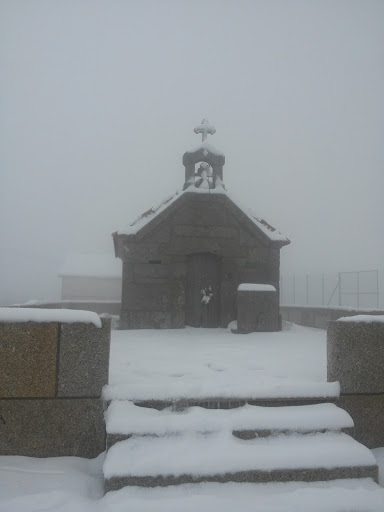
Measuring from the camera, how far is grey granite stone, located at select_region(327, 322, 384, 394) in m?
4.26

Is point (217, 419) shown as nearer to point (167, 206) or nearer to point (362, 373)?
point (362, 373)

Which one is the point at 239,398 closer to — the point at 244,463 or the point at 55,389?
the point at 244,463

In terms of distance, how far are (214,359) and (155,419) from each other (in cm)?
269

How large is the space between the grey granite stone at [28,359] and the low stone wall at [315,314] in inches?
347

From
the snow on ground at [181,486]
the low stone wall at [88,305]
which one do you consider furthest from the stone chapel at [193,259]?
the snow on ground at [181,486]

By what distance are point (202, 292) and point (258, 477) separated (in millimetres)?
8543

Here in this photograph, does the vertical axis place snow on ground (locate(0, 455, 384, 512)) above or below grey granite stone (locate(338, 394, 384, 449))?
below

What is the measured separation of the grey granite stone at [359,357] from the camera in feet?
14.0

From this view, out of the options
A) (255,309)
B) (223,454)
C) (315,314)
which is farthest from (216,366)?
(315,314)

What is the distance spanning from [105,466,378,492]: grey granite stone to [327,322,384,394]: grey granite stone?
3.24 ft

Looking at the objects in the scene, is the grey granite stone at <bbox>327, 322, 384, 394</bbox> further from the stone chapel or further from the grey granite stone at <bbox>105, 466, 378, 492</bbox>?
the stone chapel

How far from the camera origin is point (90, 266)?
41500 millimetres

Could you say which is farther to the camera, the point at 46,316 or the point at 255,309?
the point at 255,309

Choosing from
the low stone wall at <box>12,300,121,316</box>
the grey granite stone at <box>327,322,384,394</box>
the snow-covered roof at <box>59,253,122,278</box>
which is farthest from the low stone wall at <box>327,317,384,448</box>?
the snow-covered roof at <box>59,253,122,278</box>
